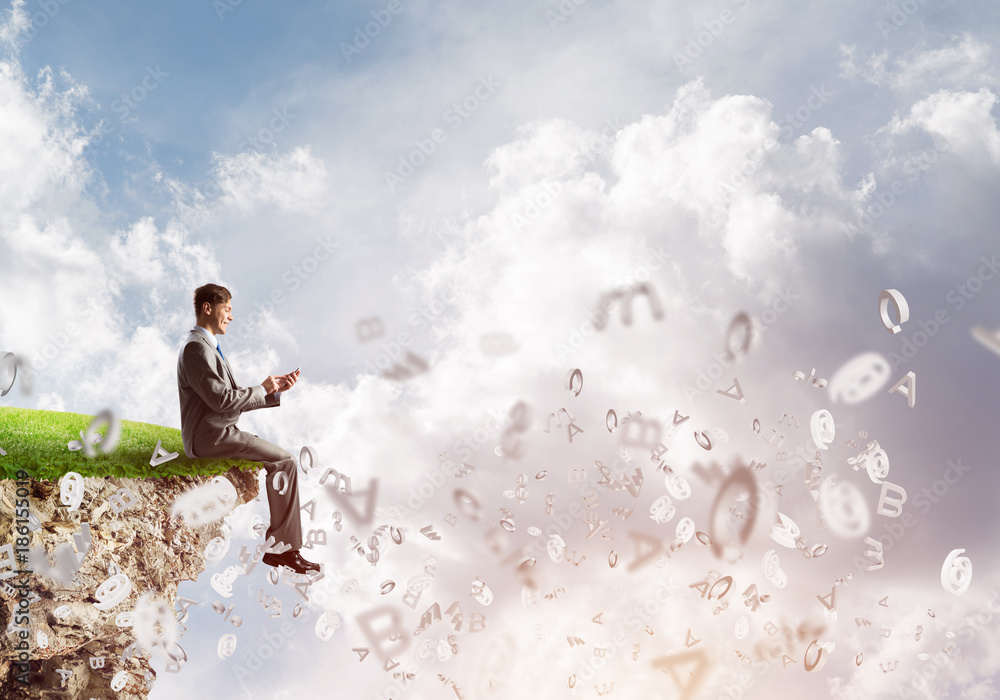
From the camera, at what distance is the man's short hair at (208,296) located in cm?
683

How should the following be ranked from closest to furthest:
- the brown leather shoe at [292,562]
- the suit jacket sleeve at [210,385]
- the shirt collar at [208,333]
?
the suit jacket sleeve at [210,385]
the shirt collar at [208,333]
the brown leather shoe at [292,562]

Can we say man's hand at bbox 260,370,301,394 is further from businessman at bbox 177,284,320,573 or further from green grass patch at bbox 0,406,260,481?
green grass patch at bbox 0,406,260,481

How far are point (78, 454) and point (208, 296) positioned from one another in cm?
256

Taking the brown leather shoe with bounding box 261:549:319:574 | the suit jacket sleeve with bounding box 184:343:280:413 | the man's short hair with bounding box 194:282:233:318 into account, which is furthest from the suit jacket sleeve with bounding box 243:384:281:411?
the brown leather shoe with bounding box 261:549:319:574

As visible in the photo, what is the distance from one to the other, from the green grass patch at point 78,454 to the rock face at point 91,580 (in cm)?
21

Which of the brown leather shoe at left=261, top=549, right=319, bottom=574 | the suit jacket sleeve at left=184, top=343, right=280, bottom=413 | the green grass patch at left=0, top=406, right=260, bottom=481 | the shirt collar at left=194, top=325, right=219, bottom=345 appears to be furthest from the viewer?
the green grass patch at left=0, top=406, right=260, bottom=481

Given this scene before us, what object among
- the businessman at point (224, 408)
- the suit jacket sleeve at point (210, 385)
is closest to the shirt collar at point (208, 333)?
the businessman at point (224, 408)

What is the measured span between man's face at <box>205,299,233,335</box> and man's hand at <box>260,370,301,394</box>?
0.79m

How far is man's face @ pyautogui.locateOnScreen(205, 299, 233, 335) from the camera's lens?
22.4 feet

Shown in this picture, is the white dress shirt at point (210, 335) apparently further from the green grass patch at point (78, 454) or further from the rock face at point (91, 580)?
the rock face at point (91, 580)

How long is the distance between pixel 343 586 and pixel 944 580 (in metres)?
6.71

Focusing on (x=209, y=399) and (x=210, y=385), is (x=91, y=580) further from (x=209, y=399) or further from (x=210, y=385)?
(x=210, y=385)

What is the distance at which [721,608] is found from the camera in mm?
7758

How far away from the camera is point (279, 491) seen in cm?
709
